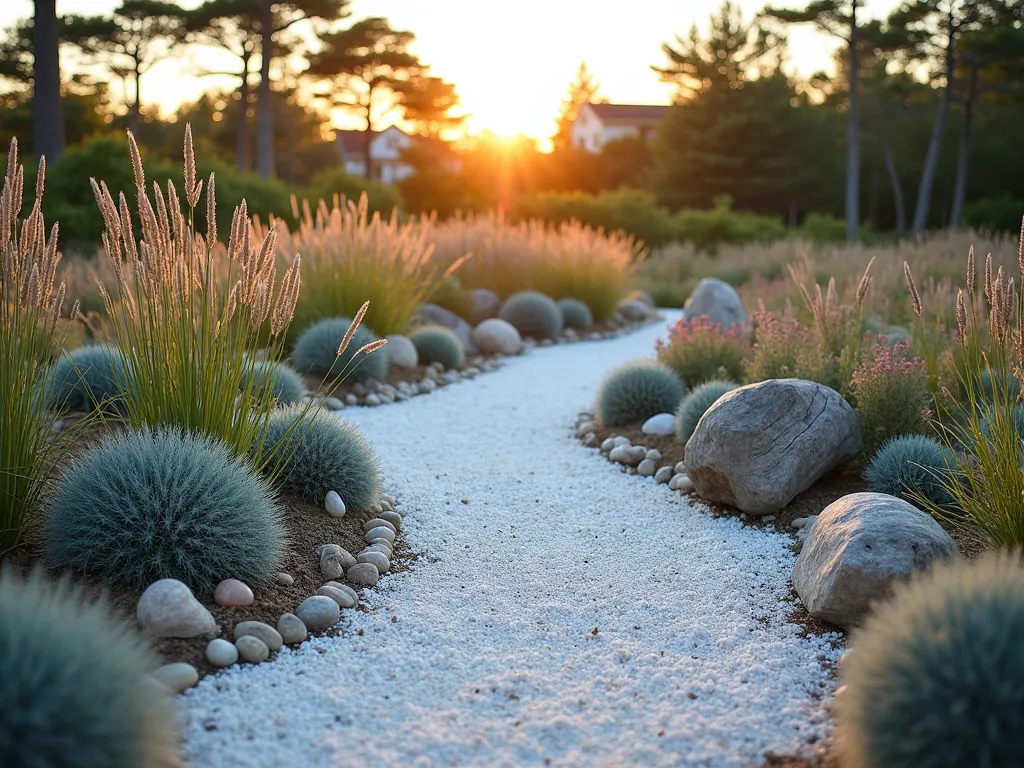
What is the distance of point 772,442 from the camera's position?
14.2ft

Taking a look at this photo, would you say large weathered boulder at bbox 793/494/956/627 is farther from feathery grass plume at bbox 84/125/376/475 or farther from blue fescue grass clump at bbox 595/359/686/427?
blue fescue grass clump at bbox 595/359/686/427

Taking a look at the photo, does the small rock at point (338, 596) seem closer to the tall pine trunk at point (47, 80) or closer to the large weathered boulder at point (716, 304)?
the large weathered boulder at point (716, 304)

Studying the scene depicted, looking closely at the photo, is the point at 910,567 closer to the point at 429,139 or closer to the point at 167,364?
the point at 167,364

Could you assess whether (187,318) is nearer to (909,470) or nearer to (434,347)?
(909,470)

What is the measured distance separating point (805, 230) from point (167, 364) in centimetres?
2353

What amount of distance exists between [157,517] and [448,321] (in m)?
7.37

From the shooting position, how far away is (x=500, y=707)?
265 centimetres

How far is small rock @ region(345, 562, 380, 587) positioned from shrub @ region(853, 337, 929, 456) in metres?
2.78

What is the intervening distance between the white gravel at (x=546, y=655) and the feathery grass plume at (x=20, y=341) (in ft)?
3.53

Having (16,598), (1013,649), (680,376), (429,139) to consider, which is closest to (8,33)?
(429,139)

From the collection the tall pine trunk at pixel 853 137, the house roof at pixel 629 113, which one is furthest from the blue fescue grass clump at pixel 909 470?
the house roof at pixel 629 113

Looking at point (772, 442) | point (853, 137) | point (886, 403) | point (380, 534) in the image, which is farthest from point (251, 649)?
point (853, 137)

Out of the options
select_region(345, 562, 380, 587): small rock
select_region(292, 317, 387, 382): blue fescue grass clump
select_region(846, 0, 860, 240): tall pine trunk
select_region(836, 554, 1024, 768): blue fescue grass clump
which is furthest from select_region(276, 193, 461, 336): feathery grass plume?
select_region(846, 0, 860, 240): tall pine trunk

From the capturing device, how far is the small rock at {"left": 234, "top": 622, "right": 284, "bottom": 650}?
2883 mm
